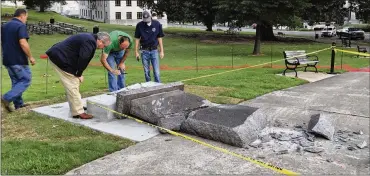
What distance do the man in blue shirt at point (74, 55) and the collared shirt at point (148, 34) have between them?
2.63 metres

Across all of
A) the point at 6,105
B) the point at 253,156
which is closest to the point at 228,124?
the point at 253,156

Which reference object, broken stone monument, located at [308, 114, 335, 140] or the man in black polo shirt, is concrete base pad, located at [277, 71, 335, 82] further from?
broken stone monument, located at [308, 114, 335, 140]

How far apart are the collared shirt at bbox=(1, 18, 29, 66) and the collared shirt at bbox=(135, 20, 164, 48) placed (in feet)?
8.57

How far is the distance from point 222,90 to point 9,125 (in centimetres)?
502

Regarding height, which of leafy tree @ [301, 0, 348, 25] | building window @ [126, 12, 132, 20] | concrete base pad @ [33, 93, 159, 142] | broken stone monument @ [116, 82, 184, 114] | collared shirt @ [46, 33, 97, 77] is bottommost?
concrete base pad @ [33, 93, 159, 142]

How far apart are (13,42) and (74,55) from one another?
131 cm

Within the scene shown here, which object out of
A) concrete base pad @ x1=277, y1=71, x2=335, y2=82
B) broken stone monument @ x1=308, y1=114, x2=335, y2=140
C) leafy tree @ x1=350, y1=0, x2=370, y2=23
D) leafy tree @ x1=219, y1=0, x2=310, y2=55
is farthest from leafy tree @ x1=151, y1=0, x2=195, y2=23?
broken stone monument @ x1=308, y1=114, x2=335, y2=140

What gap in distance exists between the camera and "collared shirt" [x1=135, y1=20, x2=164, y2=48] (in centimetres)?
896

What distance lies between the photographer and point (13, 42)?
7004mm

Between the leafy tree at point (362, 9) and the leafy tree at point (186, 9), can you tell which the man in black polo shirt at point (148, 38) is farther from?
the leafy tree at point (362, 9)

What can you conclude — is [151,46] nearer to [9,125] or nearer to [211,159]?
[9,125]

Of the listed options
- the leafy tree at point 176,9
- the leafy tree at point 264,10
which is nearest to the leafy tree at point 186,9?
the leafy tree at point 176,9

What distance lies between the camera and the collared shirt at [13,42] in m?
6.97

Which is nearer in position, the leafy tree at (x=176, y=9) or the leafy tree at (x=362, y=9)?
the leafy tree at (x=362, y=9)
